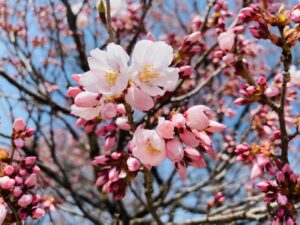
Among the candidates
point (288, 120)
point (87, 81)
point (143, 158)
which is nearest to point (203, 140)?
point (143, 158)

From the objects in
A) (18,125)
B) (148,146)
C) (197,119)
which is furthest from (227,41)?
(18,125)

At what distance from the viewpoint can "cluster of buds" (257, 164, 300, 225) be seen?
1762 millimetres

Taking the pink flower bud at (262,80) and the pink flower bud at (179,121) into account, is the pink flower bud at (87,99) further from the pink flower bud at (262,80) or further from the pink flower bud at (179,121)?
the pink flower bud at (262,80)

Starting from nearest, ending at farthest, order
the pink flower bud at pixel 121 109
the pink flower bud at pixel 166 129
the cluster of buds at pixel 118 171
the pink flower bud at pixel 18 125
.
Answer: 1. the pink flower bud at pixel 166 129
2. the cluster of buds at pixel 118 171
3. the pink flower bud at pixel 18 125
4. the pink flower bud at pixel 121 109

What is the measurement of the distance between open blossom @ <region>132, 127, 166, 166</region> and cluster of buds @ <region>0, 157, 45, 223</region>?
0.55 m

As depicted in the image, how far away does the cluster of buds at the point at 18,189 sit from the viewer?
5.45 feet

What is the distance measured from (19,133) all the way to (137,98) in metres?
0.81

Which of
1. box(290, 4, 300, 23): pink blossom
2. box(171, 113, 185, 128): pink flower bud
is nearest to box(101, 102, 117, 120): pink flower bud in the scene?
box(171, 113, 185, 128): pink flower bud

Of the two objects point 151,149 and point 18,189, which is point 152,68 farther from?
point 18,189

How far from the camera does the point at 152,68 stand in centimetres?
163

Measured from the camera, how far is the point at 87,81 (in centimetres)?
154

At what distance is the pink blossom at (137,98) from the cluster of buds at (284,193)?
0.73 m

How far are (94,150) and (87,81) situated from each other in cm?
277

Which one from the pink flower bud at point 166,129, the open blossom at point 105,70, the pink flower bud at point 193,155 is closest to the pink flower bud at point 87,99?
the open blossom at point 105,70
